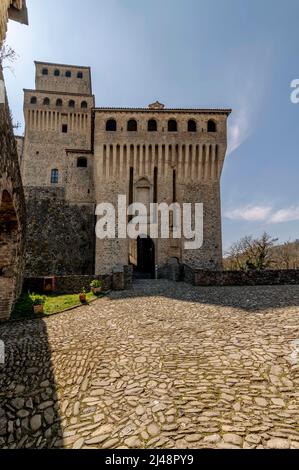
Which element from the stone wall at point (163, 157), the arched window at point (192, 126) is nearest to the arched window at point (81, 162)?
the stone wall at point (163, 157)

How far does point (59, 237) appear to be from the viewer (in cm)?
2289

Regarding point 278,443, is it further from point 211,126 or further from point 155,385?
point 211,126

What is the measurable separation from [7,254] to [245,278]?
11.9 metres

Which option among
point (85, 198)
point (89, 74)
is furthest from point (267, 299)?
point (89, 74)

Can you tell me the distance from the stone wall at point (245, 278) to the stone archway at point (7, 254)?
9.41 m

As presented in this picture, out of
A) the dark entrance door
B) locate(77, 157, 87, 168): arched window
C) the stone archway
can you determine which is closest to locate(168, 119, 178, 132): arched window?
locate(77, 157, 87, 168): arched window

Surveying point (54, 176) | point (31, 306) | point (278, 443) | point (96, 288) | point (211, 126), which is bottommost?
point (31, 306)

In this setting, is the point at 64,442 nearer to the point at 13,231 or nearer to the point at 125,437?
the point at 125,437

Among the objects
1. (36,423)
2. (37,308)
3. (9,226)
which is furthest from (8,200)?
(36,423)

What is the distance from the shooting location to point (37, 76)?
1282 inches

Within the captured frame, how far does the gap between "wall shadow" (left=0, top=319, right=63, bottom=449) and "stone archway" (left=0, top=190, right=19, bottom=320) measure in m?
2.52

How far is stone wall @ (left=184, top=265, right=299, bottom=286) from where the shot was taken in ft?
44.7

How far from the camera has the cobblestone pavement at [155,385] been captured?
2.60 metres

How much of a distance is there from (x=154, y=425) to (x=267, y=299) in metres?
7.75
